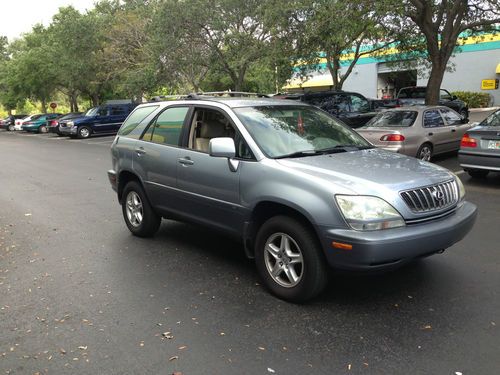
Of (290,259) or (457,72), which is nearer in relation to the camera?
(290,259)

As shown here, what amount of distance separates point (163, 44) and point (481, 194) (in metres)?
17.8

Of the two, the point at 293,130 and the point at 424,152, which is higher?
the point at 293,130

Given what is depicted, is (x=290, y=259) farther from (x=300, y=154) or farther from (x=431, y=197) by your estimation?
(x=431, y=197)

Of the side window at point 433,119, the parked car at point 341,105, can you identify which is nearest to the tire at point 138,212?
the side window at point 433,119

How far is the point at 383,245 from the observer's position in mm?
3537

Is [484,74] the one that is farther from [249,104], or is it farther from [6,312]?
[6,312]

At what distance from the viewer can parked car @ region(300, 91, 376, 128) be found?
13789 mm

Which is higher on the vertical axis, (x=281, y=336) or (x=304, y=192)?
(x=304, y=192)

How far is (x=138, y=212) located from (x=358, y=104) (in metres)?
9.85

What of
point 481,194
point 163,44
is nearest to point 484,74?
point 163,44

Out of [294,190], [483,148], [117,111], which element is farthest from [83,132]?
[294,190]

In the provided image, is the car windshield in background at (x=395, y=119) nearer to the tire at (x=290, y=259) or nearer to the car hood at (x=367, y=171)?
the car hood at (x=367, y=171)

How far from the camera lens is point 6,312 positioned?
4.11m

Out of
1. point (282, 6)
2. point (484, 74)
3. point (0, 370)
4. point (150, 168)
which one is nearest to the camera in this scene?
point (0, 370)
